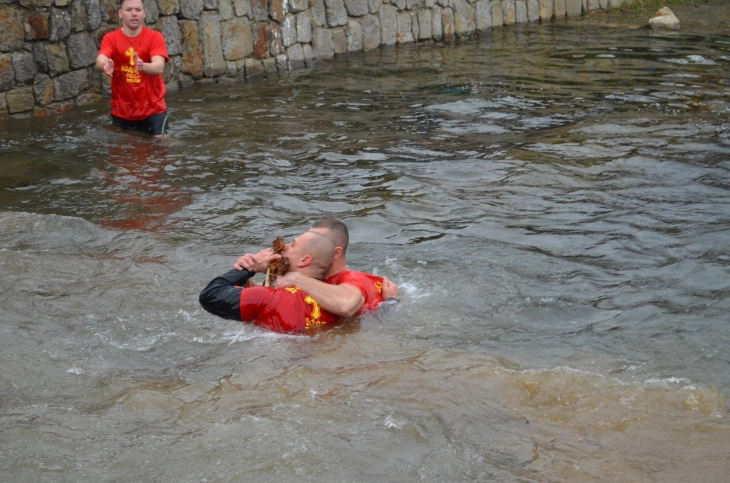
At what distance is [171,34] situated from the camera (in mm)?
11797

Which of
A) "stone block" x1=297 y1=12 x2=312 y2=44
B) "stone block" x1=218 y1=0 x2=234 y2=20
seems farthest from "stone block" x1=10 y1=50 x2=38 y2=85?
"stone block" x1=297 y1=12 x2=312 y2=44

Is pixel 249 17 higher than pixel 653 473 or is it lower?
higher

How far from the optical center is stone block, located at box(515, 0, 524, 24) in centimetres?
1805

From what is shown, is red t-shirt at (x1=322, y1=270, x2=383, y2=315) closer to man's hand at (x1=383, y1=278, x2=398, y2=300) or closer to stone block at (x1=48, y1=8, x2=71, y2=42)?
man's hand at (x1=383, y1=278, x2=398, y2=300)

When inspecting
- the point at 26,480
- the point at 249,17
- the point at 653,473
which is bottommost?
the point at 653,473

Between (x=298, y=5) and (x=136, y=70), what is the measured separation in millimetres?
5291

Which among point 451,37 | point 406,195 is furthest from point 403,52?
point 406,195

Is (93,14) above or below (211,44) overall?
above

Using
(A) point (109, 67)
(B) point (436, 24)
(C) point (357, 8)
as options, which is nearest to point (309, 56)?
(C) point (357, 8)

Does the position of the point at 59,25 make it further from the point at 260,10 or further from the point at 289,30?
the point at 289,30

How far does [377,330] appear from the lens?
16.8 ft

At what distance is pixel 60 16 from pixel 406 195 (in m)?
5.29

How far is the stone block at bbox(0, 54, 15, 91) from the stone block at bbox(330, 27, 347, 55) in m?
5.96

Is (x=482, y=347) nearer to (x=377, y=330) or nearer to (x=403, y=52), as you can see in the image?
→ (x=377, y=330)
